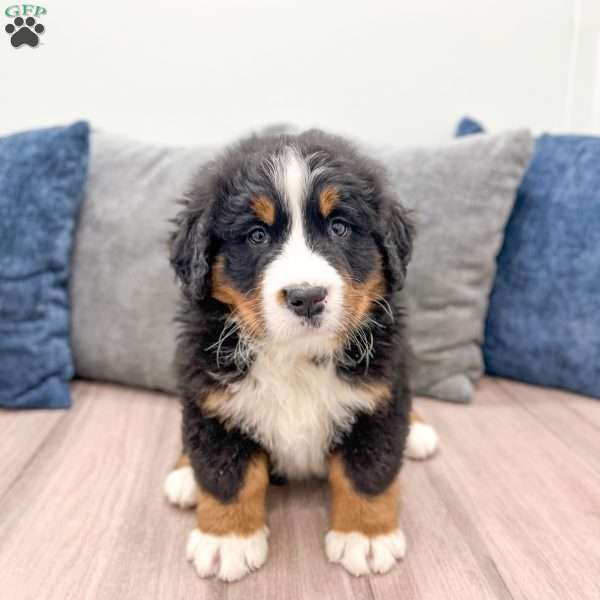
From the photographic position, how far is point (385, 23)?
3234 mm

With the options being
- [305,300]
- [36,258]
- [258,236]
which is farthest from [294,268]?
[36,258]

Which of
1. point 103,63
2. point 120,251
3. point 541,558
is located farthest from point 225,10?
point 541,558

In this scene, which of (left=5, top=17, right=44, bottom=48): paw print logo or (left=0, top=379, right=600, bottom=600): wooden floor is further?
(left=5, top=17, right=44, bottom=48): paw print logo

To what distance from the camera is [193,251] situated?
177 cm

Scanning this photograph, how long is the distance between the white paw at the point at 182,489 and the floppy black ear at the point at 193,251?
722 millimetres

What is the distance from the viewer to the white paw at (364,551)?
178cm

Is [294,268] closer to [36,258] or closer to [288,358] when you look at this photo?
[288,358]

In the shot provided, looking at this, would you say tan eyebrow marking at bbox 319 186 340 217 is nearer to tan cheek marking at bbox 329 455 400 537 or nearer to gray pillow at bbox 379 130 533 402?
tan cheek marking at bbox 329 455 400 537

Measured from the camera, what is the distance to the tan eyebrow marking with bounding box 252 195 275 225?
168 cm

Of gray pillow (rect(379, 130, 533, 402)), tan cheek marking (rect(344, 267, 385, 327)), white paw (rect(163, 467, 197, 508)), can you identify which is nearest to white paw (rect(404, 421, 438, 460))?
gray pillow (rect(379, 130, 533, 402))

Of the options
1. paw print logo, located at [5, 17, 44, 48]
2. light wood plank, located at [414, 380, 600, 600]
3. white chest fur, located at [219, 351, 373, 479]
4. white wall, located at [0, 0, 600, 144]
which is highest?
paw print logo, located at [5, 17, 44, 48]

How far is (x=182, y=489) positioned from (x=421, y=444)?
100 cm

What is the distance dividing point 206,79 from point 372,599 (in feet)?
9.28

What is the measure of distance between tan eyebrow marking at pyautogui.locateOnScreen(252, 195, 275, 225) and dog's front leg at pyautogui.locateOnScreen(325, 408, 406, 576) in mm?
715
